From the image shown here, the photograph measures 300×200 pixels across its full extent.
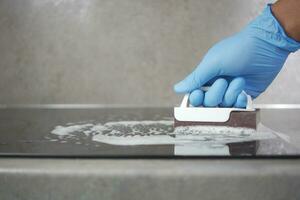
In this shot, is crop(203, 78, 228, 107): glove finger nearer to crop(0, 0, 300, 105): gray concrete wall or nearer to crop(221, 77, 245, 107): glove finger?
crop(221, 77, 245, 107): glove finger

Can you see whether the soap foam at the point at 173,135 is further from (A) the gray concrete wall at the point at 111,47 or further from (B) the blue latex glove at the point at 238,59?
(A) the gray concrete wall at the point at 111,47

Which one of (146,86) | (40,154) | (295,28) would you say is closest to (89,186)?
(40,154)

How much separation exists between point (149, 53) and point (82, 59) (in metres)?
0.29

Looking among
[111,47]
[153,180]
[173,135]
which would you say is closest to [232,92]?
[173,135]

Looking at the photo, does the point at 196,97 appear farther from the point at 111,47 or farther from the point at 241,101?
the point at 111,47

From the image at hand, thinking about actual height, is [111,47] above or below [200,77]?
above

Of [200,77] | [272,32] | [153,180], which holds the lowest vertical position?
[153,180]

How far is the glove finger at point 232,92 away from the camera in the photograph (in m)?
0.81

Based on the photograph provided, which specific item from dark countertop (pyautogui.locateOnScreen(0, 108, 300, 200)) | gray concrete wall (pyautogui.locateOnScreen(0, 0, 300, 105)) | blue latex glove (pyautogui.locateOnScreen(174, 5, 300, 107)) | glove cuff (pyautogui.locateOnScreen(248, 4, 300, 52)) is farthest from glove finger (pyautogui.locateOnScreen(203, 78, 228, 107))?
gray concrete wall (pyautogui.locateOnScreen(0, 0, 300, 105))

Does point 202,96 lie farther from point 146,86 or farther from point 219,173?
point 146,86

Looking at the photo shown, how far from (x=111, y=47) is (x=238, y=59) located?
85 centimetres

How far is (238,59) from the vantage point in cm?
87

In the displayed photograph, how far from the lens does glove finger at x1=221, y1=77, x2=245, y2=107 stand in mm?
812

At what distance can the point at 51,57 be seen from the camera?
1626 mm
